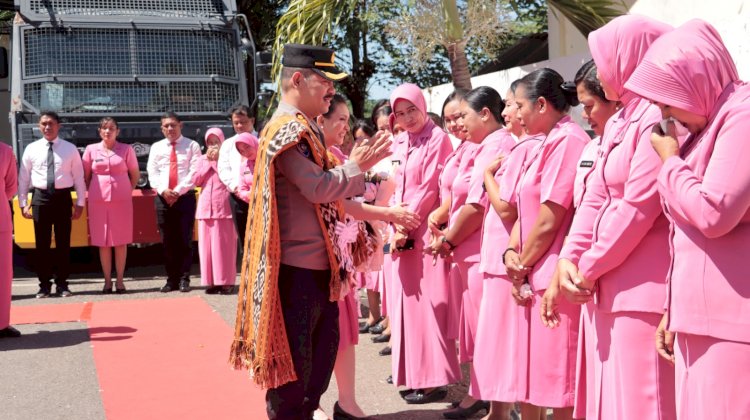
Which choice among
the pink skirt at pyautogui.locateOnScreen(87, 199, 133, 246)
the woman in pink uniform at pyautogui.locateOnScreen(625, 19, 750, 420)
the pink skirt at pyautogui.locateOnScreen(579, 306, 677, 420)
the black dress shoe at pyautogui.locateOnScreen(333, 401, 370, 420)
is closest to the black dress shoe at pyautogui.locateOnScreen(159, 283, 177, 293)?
the pink skirt at pyautogui.locateOnScreen(87, 199, 133, 246)

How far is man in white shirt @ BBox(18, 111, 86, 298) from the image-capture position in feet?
33.8

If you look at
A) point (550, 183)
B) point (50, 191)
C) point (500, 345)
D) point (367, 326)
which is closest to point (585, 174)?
point (550, 183)

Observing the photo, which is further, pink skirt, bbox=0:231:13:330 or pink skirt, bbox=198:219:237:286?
pink skirt, bbox=198:219:237:286

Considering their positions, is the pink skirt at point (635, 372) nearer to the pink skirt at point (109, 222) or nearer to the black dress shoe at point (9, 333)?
the black dress shoe at point (9, 333)

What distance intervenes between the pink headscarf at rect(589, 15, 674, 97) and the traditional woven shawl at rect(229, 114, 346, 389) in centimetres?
124

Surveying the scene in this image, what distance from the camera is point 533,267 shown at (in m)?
4.21

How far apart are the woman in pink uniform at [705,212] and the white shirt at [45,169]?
8.57m

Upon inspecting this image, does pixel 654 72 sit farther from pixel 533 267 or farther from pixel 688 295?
pixel 533 267

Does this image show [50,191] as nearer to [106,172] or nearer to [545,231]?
[106,172]

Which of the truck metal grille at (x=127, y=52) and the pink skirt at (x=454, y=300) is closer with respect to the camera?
the pink skirt at (x=454, y=300)

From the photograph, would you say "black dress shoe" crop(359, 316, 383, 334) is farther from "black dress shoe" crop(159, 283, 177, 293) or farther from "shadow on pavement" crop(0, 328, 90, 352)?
"black dress shoe" crop(159, 283, 177, 293)

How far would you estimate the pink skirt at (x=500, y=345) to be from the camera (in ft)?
14.5

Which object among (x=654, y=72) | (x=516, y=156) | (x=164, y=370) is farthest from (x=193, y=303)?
(x=654, y=72)

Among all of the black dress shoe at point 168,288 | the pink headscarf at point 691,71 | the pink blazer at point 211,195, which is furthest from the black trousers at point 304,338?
the black dress shoe at point 168,288
